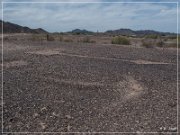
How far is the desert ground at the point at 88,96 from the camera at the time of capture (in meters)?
7.48

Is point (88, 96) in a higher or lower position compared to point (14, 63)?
lower

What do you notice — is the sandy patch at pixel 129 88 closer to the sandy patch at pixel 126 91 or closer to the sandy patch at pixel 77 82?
the sandy patch at pixel 126 91

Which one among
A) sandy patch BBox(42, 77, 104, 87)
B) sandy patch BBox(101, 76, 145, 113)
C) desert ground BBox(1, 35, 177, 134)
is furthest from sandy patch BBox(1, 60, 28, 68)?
sandy patch BBox(101, 76, 145, 113)

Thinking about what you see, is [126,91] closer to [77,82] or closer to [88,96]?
[88,96]

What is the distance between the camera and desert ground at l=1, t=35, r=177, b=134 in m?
7.48

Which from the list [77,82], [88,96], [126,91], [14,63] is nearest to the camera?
[88,96]

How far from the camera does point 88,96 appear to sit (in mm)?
9641

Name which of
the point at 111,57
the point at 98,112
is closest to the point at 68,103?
the point at 98,112

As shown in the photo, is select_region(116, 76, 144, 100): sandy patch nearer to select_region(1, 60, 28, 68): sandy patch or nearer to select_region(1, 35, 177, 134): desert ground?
select_region(1, 35, 177, 134): desert ground

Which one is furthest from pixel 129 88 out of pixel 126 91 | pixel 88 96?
pixel 88 96

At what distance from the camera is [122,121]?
7652 mm

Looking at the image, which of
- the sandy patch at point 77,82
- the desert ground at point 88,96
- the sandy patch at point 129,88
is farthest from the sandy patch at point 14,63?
the sandy patch at point 129,88

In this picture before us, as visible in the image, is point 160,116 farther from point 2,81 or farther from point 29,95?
point 2,81

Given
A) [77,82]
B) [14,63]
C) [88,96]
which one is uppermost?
[14,63]
